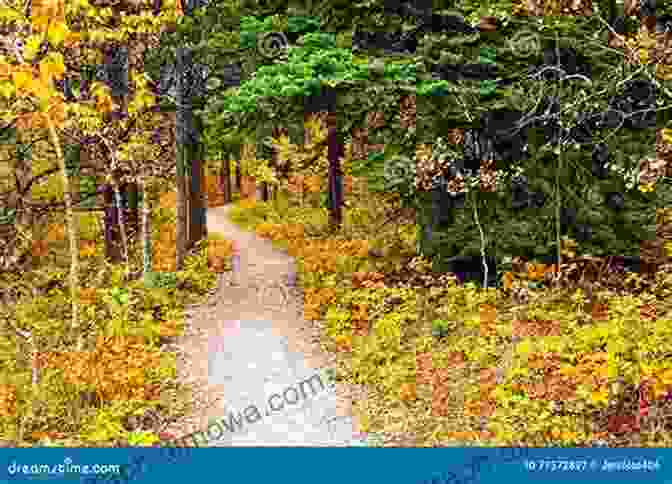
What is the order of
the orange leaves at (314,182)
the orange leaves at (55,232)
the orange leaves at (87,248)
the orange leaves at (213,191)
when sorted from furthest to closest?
the orange leaves at (213,191) → the orange leaves at (314,182) → the orange leaves at (55,232) → the orange leaves at (87,248)

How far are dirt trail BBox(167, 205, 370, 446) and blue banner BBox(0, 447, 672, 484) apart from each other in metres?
1.28

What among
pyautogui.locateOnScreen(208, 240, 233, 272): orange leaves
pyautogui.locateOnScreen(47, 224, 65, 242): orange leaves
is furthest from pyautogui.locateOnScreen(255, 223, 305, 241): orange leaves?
pyautogui.locateOnScreen(47, 224, 65, 242): orange leaves

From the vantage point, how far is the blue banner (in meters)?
6.98

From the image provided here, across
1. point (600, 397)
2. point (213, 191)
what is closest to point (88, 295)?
point (600, 397)

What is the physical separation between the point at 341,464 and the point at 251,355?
18.2 ft

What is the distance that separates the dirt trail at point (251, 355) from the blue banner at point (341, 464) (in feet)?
4.21

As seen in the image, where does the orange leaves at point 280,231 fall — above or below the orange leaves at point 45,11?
below

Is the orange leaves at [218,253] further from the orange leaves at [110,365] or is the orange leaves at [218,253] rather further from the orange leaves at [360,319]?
the orange leaves at [110,365]

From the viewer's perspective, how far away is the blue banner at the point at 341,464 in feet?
22.9

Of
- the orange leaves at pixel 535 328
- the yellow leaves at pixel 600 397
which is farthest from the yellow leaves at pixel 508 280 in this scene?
the yellow leaves at pixel 600 397

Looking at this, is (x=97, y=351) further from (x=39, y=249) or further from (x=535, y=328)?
(x=39, y=249)

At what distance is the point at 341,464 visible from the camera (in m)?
7.16

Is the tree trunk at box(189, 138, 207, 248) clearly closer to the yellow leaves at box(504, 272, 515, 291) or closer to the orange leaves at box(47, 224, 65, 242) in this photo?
the orange leaves at box(47, 224, 65, 242)

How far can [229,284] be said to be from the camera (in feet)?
58.6
